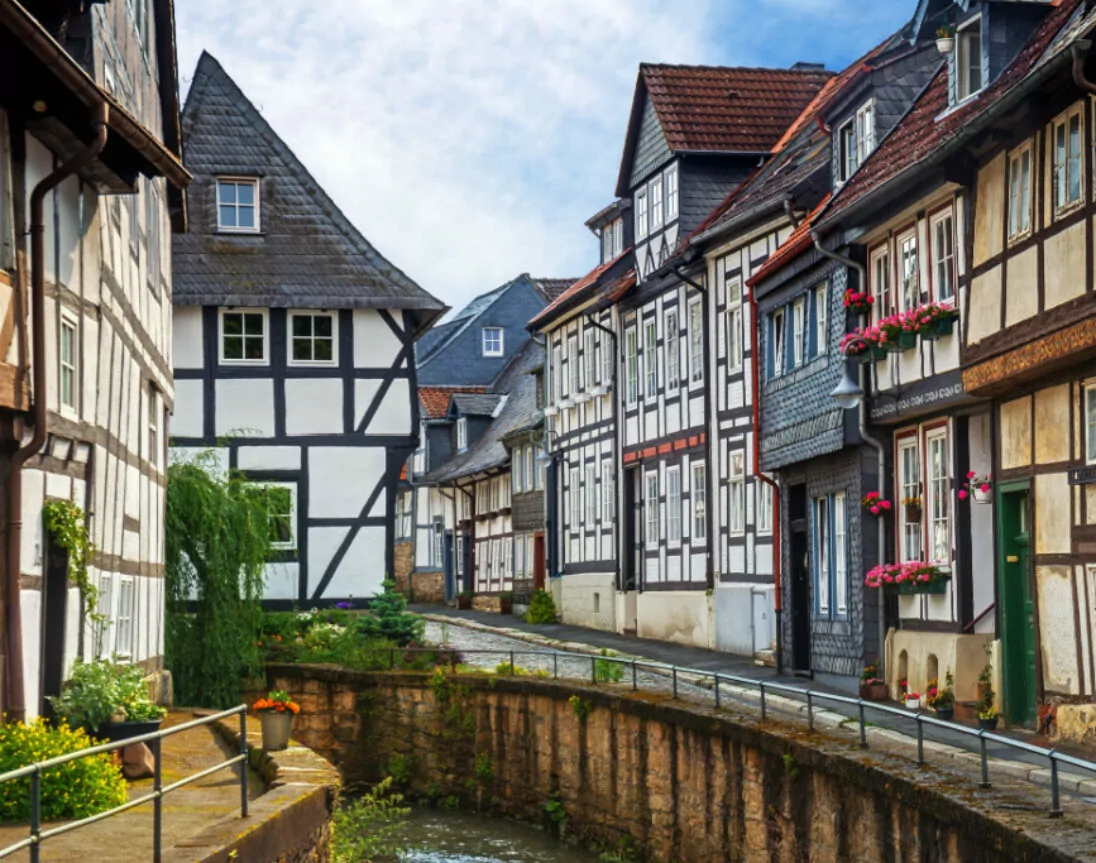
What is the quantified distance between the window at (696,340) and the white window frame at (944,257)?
38.7 feet

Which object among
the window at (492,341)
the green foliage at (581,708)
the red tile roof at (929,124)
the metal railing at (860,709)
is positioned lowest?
the green foliage at (581,708)

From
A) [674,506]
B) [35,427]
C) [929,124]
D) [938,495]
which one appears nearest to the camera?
[35,427]

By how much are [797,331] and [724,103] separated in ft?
34.5

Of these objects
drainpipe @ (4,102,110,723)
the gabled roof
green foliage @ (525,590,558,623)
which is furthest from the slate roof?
drainpipe @ (4,102,110,723)

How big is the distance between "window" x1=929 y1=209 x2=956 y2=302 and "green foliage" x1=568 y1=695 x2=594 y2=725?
6.34 meters

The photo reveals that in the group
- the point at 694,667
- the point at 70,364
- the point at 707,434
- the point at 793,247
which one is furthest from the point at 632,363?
the point at 70,364

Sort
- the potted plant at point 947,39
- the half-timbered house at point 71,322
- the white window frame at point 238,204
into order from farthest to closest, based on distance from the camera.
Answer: the white window frame at point 238,204 → the potted plant at point 947,39 → the half-timbered house at point 71,322

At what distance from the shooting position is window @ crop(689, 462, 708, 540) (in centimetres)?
3181

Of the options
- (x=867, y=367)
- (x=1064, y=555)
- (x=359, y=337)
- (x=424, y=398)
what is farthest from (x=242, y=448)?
(x=424, y=398)

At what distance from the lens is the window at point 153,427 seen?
21.8 meters

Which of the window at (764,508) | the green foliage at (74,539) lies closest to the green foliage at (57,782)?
the green foliage at (74,539)

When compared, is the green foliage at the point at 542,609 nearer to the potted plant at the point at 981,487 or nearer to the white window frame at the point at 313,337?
the white window frame at the point at 313,337

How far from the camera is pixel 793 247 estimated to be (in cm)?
2409

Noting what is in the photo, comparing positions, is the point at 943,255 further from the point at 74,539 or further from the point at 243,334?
the point at 243,334
